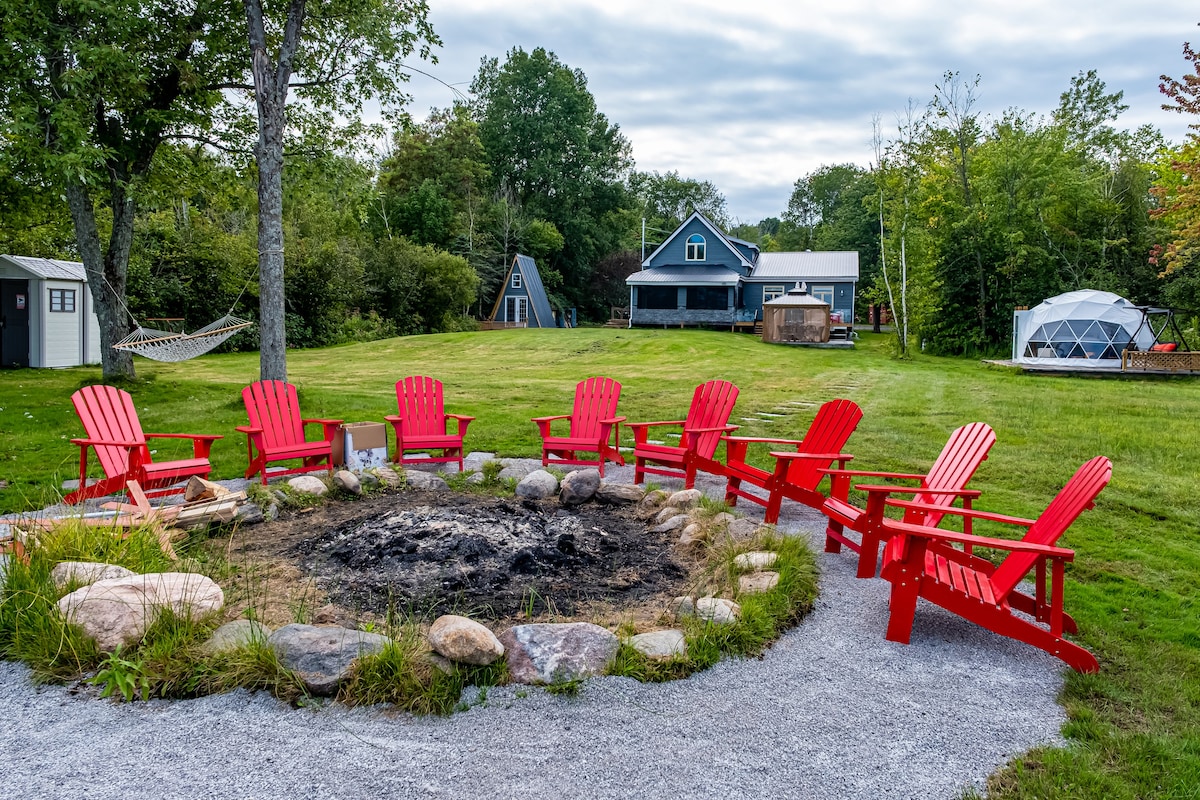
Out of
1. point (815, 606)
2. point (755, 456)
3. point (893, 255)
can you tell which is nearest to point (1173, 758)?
point (815, 606)

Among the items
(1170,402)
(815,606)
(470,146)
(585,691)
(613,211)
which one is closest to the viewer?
(585,691)

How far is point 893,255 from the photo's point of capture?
23.2 meters

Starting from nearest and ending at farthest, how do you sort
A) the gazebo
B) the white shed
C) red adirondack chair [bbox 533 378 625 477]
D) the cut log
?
the cut log
red adirondack chair [bbox 533 378 625 477]
the white shed
the gazebo

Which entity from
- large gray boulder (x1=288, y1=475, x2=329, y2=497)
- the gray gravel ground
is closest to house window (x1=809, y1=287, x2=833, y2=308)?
large gray boulder (x1=288, y1=475, x2=329, y2=497)

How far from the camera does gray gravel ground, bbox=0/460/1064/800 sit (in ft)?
7.86

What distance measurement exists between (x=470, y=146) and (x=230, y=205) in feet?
88.3

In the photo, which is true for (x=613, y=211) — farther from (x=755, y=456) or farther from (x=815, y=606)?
(x=815, y=606)

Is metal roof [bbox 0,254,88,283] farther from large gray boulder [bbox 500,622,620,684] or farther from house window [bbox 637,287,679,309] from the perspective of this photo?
house window [bbox 637,287,679,309]

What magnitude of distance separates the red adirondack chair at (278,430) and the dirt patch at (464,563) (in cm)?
108

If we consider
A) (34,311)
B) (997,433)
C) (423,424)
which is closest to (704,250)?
(34,311)

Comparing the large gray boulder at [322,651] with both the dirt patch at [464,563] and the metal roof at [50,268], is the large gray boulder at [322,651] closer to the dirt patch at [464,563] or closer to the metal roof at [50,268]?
the dirt patch at [464,563]

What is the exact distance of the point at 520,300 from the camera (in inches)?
1384

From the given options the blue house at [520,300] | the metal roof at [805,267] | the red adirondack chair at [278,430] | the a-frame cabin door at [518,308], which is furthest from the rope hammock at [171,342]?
the metal roof at [805,267]

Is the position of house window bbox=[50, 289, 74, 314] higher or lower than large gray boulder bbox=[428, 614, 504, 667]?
higher
